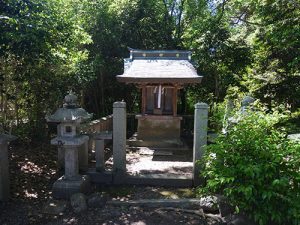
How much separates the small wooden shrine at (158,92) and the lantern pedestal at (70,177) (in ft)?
13.6

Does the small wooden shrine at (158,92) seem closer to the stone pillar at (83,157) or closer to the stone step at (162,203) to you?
the stone pillar at (83,157)

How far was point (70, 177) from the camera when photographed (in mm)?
5652

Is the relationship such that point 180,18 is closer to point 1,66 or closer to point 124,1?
point 124,1

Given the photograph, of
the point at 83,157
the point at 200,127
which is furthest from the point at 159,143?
the point at 200,127

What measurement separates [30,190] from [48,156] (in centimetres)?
239

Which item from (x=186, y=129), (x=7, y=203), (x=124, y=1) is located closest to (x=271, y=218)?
(x=7, y=203)

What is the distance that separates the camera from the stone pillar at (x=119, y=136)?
6.09 metres

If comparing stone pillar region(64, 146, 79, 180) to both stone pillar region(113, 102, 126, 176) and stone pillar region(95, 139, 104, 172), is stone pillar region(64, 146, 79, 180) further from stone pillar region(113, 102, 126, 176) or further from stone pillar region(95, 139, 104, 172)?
stone pillar region(113, 102, 126, 176)

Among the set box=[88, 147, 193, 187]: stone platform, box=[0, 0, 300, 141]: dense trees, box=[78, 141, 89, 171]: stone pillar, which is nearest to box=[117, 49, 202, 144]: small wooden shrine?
box=[88, 147, 193, 187]: stone platform

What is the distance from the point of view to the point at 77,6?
43.9 ft

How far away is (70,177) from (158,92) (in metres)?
5.13

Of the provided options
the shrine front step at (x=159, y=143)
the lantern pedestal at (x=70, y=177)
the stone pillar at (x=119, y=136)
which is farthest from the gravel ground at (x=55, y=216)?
the shrine front step at (x=159, y=143)

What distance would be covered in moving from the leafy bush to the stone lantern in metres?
2.62

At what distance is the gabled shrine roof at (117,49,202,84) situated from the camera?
30.6ft
